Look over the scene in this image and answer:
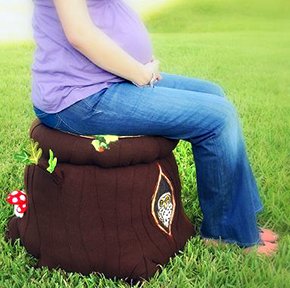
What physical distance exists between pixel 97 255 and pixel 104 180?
0.15 meters

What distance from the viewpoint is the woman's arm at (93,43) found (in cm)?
126

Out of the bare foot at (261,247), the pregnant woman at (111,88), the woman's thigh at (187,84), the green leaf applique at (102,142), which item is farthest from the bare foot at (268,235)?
the green leaf applique at (102,142)

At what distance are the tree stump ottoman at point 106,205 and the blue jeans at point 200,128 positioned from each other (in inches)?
1.5

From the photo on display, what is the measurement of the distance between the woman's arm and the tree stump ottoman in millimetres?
129

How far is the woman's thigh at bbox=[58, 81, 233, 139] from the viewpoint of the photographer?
132 centimetres

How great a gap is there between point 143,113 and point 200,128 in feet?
0.38

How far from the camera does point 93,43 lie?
1.28 metres

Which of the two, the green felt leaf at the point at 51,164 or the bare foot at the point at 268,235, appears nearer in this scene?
the green felt leaf at the point at 51,164

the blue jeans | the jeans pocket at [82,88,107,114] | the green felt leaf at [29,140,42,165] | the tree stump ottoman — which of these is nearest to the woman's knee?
the blue jeans

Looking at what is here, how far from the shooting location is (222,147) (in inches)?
54.8

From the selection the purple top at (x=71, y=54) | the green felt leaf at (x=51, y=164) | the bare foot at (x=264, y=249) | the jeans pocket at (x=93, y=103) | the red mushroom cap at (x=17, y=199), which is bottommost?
the bare foot at (x=264, y=249)

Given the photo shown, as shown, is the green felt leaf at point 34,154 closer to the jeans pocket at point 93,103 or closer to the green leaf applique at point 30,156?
the green leaf applique at point 30,156

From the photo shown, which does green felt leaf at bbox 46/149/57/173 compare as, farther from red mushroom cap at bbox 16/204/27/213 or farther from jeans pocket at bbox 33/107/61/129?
red mushroom cap at bbox 16/204/27/213

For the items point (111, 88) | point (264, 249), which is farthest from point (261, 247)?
point (111, 88)
